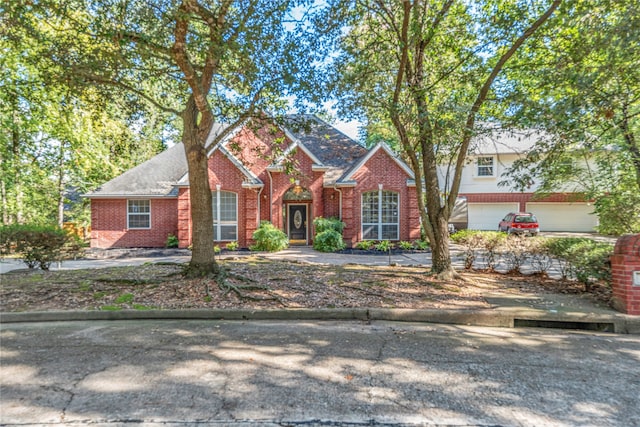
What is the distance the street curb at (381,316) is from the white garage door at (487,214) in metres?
21.8

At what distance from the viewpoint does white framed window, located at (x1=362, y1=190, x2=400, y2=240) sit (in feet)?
56.2

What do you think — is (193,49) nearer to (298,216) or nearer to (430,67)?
(430,67)

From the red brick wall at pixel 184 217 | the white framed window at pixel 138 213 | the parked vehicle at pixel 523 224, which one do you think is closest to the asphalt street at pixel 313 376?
the red brick wall at pixel 184 217

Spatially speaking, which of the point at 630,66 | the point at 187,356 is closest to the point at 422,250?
the point at 630,66

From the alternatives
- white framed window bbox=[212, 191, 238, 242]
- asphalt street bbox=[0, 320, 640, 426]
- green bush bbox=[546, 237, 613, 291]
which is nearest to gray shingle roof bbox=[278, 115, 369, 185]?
white framed window bbox=[212, 191, 238, 242]

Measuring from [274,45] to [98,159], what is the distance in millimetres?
17850

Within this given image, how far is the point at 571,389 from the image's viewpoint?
3291 millimetres

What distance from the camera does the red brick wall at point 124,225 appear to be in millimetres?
17078

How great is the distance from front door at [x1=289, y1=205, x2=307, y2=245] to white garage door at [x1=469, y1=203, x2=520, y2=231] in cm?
1483

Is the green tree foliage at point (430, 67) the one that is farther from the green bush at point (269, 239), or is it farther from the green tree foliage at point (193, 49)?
the green bush at point (269, 239)

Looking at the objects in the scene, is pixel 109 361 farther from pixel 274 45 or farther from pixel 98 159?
pixel 98 159

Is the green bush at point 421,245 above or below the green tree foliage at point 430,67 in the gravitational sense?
below

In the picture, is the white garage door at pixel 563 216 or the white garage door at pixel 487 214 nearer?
the white garage door at pixel 563 216

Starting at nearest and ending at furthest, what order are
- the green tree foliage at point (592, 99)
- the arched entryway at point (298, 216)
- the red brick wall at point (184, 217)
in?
the green tree foliage at point (592, 99)
the red brick wall at point (184, 217)
the arched entryway at point (298, 216)
